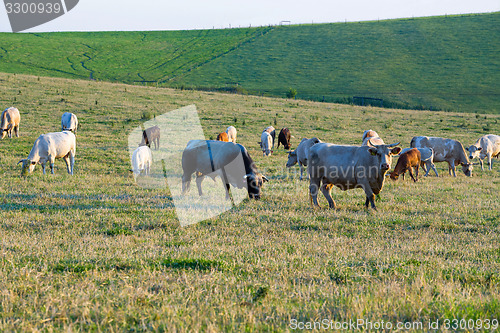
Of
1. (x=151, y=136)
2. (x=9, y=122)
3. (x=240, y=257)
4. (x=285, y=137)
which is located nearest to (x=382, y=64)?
(x=285, y=137)

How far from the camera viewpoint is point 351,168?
1030 centimetres

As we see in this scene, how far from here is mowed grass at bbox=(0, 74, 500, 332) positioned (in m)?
3.75

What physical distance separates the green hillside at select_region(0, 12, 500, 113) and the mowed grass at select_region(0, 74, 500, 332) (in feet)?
156

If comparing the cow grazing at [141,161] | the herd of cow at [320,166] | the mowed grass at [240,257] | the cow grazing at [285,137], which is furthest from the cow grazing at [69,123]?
the herd of cow at [320,166]

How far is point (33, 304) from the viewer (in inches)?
154

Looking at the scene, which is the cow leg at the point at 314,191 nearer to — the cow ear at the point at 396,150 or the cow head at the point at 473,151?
the cow ear at the point at 396,150

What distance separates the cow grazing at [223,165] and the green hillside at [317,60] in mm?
47043

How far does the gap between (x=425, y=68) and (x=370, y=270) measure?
76.3 m

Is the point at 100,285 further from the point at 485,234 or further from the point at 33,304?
the point at 485,234

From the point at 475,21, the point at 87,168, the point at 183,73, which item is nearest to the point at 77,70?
the point at 183,73

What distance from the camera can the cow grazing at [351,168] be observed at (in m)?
10.1

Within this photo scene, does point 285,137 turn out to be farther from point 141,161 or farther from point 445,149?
point 141,161

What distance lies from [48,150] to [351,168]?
9.89 meters

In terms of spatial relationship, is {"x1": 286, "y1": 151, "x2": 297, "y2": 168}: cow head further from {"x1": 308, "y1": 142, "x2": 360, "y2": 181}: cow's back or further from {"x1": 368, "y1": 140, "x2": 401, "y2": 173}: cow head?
{"x1": 368, "y1": 140, "x2": 401, "y2": 173}: cow head
